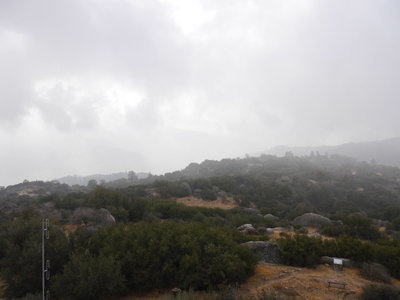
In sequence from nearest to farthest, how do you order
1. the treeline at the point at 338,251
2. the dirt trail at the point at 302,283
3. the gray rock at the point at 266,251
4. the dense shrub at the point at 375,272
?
the dirt trail at the point at 302,283 < the dense shrub at the point at 375,272 < the treeline at the point at 338,251 < the gray rock at the point at 266,251

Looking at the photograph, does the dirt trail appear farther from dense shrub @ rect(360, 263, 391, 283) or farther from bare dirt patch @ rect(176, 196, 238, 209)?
bare dirt patch @ rect(176, 196, 238, 209)

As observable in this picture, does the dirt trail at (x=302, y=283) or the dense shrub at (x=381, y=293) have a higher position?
the dense shrub at (x=381, y=293)

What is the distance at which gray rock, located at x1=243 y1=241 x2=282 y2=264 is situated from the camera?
10203mm

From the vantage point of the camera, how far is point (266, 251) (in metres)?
10.5

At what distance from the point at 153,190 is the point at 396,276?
87.2 ft

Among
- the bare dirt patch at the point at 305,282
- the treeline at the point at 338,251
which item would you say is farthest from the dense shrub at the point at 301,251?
the bare dirt patch at the point at 305,282

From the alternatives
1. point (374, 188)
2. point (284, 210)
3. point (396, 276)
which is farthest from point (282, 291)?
point (374, 188)

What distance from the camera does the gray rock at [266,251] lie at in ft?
33.5

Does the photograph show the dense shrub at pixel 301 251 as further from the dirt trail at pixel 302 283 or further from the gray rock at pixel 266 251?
the dirt trail at pixel 302 283

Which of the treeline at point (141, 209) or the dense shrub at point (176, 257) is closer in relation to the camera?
the dense shrub at point (176, 257)

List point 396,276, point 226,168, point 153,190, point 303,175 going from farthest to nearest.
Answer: point 226,168
point 303,175
point 153,190
point 396,276

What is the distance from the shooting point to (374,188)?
3659cm

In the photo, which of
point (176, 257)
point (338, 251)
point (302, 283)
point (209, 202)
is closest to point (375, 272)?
point (338, 251)

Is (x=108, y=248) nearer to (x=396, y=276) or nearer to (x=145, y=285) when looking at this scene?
(x=145, y=285)
